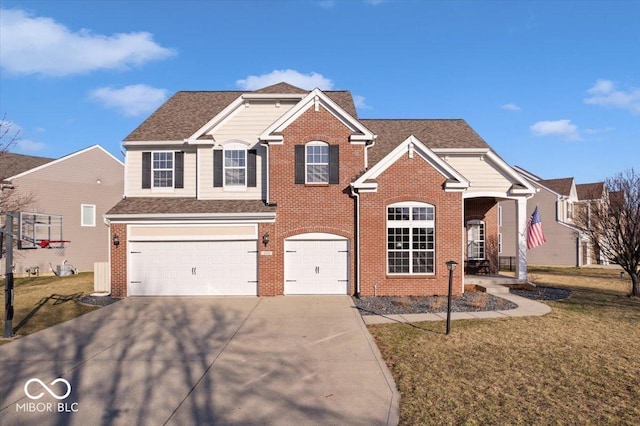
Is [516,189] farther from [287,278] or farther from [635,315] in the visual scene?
[287,278]

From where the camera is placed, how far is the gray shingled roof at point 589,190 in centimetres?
3312

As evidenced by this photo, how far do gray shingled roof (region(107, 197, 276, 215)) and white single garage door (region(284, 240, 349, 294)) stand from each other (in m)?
2.00

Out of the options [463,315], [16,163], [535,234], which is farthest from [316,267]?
[16,163]

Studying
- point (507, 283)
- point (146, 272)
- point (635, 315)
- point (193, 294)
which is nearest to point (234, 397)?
point (193, 294)

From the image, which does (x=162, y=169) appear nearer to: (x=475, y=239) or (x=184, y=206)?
(x=184, y=206)

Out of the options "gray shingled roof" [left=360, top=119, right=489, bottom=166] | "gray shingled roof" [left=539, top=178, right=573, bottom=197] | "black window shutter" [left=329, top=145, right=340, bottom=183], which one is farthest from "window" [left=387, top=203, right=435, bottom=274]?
"gray shingled roof" [left=539, top=178, right=573, bottom=197]

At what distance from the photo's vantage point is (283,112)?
17219 millimetres

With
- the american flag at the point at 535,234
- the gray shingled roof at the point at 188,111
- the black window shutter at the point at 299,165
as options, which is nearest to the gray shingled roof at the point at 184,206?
the black window shutter at the point at 299,165

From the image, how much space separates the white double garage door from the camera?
15.6 metres

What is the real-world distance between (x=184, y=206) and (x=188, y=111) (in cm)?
605

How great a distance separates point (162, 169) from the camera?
17.3 meters

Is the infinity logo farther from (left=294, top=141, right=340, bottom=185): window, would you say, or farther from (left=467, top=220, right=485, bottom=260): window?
(left=467, top=220, right=485, bottom=260): window

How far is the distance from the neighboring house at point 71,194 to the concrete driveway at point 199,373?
17.0m

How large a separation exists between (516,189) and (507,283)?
416cm
